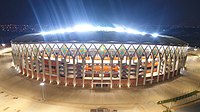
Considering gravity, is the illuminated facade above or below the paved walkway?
above

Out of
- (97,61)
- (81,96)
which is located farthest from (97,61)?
(81,96)

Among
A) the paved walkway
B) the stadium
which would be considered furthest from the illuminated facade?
the paved walkway

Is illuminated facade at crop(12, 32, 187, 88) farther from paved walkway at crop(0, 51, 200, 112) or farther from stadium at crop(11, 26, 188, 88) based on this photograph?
paved walkway at crop(0, 51, 200, 112)

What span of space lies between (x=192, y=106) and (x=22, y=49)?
4437cm

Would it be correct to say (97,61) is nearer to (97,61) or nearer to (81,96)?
(97,61)

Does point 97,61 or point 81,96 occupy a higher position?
point 97,61

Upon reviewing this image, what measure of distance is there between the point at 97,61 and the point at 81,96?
11359 mm

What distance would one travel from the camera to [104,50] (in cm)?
4259

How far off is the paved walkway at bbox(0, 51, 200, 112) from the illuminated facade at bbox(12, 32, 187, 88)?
2.58 metres

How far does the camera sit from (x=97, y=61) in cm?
4447

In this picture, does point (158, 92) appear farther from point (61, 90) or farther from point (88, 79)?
point (61, 90)

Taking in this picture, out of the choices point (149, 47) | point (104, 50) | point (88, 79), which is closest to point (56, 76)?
point (88, 79)

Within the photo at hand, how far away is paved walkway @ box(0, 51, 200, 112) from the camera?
3139cm

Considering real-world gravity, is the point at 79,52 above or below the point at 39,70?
above
